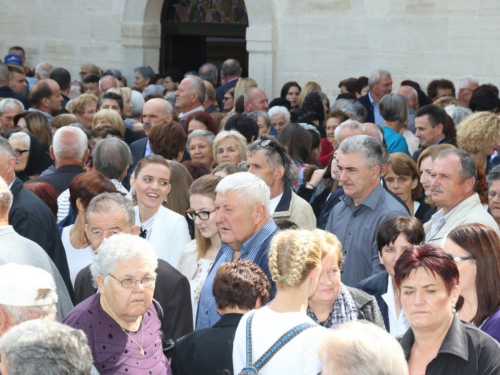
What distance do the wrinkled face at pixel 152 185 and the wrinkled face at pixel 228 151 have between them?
59.6 inches

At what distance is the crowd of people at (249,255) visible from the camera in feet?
12.7

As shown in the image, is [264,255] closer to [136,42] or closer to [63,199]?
[63,199]

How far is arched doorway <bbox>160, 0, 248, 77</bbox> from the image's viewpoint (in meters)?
16.0

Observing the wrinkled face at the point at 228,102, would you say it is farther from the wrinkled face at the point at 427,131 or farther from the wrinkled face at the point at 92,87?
the wrinkled face at the point at 427,131

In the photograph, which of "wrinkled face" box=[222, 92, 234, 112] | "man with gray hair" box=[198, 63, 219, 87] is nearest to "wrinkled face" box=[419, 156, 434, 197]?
"wrinkled face" box=[222, 92, 234, 112]

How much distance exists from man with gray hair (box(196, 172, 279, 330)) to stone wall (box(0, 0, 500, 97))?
8.85 m

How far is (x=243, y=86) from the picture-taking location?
12.3 meters

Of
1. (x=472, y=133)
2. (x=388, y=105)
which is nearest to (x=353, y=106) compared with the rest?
(x=388, y=105)

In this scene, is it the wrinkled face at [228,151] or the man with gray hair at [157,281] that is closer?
the man with gray hair at [157,281]

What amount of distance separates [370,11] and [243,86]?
9.72 feet

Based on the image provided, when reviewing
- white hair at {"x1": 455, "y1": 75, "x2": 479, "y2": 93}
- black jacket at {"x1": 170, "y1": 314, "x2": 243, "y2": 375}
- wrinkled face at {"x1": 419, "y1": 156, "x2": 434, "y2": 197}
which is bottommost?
black jacket at {"x1": 170, "y1": 314, "x2": 243, "y2": 375}

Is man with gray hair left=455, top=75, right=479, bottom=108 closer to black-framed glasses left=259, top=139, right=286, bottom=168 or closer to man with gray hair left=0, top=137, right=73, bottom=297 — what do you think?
black-framed glasses left=259, top=139, right=286, bottom=168

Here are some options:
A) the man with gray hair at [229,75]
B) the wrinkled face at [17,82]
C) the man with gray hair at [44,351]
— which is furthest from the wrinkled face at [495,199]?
the wrinkled face at [17,82]

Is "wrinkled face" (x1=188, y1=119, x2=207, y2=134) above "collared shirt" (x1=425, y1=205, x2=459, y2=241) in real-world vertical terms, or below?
above
